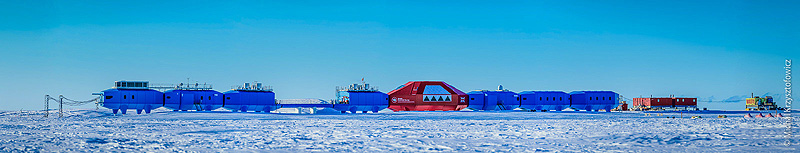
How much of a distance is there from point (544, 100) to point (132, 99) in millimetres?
42140

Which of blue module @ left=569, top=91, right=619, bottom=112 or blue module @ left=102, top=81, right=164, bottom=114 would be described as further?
blue module @ left=569, top=91, right=619, bottom=112

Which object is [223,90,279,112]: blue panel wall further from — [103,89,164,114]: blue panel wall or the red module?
the red module

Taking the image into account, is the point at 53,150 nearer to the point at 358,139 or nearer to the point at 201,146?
the point at 201,146

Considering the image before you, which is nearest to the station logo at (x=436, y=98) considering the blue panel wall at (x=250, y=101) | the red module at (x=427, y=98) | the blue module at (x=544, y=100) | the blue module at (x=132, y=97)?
the red module at (x=427, y=98)

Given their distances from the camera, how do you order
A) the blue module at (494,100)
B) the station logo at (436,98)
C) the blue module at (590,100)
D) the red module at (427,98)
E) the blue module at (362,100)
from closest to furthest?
the blue module at (362,100) < the red module at (427,98) < the station logo at (436,98) < the blue module at (494,100) < the blue module at (590,100)

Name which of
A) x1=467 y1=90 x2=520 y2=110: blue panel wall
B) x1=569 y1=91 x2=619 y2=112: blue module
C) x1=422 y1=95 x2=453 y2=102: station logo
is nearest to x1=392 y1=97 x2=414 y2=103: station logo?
x1=422 y1=95 x2=453 y2=102: station logo

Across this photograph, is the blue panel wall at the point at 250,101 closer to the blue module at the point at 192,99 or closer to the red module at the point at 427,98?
the blue module at the point at 192,99

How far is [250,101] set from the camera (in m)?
60.6

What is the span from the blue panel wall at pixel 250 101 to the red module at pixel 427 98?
12.7m

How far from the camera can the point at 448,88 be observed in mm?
66875

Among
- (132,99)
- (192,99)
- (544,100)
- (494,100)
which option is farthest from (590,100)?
(132,99)

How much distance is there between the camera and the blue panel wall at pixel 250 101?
6019 centimetres

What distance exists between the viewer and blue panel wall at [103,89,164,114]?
182 feet

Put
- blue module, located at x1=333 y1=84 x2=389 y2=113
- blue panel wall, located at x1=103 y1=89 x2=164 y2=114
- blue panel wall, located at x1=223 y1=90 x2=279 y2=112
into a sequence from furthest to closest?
blue module, located at x1=333 y1=84 x2=389 y2=113, blue panel wall, located at x1=223 y1=90 x2=279 y2=112, blue panel wall, located at x1=103 y1=89 x2=164 y2=114
